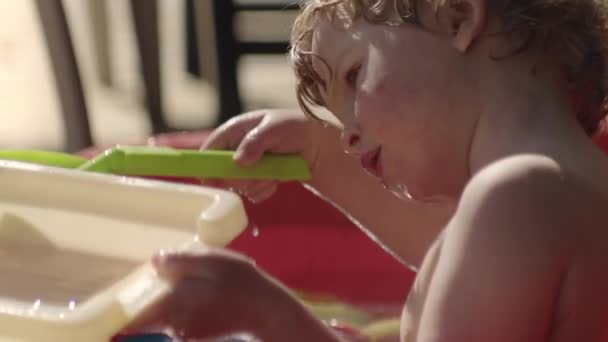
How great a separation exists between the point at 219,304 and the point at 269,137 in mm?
271

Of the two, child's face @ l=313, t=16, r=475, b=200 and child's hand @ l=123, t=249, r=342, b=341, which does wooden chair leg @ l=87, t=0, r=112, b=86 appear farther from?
child's hand @ l=123, t=249, r=342, b=341

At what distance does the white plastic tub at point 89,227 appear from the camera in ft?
2.02

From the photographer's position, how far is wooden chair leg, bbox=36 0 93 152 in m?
1.56

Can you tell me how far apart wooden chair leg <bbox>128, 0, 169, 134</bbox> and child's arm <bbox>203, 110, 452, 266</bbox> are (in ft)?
3.14

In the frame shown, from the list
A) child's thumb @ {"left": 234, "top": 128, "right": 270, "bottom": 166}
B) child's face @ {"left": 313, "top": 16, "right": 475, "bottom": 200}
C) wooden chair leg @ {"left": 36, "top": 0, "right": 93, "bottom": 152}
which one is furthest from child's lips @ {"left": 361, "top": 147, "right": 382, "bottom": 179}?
wooden chair leg @ {"left": 36, "top": 0, "right": 93, "bottom": 152}

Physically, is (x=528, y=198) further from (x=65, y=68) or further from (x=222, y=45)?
(x=222, y=45)

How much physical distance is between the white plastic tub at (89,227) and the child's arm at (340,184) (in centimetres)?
16

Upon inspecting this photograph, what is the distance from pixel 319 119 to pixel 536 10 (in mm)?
266

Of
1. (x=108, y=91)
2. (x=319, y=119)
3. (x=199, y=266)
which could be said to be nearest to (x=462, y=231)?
(x=199, y=266)

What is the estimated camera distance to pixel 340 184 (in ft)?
2.87

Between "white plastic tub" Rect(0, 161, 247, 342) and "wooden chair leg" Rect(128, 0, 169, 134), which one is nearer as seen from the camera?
"white plastic tub" Rect(0, 161, 247, 342)

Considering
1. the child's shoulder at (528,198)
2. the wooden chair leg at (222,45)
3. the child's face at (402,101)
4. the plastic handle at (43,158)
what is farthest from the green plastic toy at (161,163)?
the wooden chair leg at (222,45)

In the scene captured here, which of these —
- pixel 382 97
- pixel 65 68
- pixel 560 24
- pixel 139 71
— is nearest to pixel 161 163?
pixel 382 97

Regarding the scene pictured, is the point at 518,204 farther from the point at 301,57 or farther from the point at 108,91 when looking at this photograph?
the point at 108,91
